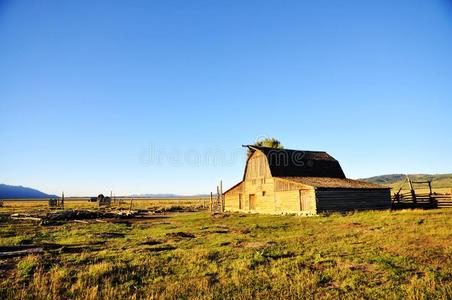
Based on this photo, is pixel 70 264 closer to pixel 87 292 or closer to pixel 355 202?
pixel 87 292

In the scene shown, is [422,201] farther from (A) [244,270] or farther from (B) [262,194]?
(A) [244,270]

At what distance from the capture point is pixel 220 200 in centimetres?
4478

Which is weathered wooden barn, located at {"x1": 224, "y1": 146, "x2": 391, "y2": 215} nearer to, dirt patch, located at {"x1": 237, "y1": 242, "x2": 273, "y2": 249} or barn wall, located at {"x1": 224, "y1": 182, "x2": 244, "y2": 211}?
barn wall, located at {"x1": 224, "y1": 182, "x2": 244, "y2": 211}

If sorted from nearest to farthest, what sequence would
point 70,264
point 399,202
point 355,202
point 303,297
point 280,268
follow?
1. point 303,297
2. point 280,268
3. point 70,264
4. point 355,202
5. point 399,202

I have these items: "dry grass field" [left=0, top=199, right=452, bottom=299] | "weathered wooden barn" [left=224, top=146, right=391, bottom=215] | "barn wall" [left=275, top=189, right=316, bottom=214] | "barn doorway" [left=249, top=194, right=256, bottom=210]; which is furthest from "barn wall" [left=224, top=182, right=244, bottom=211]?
"dry grass field" [left=0, top=199, right=452, bottom=299]

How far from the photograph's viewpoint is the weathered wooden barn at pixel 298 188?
32.0m

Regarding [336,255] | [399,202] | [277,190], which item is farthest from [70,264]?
[399,202]

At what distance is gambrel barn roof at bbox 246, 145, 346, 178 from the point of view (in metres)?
38.4

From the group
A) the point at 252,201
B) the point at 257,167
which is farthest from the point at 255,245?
the point at 252,201

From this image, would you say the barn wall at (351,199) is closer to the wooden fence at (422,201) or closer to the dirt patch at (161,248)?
the wooden fence at (422,201)

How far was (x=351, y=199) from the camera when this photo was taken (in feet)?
110

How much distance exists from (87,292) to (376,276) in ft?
25.6

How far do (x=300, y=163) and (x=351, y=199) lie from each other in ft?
28.8

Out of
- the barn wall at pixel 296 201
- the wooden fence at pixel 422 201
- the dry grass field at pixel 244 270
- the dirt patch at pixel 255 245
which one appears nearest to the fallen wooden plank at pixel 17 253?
the dry grass field at pixel 244 270
